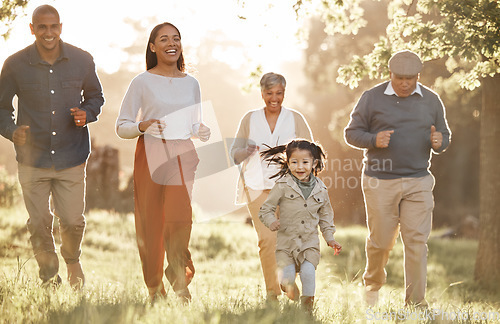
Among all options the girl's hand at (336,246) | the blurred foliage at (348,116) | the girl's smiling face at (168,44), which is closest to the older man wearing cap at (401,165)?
the girl's hand at (336,246)

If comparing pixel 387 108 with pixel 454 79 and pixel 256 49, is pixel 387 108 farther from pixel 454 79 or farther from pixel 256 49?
pixel 454 79

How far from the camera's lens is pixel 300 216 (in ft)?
18.5

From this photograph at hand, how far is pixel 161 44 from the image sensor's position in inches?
233

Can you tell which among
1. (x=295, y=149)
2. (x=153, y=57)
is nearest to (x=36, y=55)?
(x=153, y=57)

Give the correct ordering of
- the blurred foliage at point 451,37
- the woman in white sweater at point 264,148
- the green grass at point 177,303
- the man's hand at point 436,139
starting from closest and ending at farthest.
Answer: the green grass at point 177,303 → the man's hand at point 436,139 → the woman in white sweater at point 264,148 → the blurred foliage at point 451,37

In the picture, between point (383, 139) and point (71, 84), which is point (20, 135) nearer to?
point (71, 84)

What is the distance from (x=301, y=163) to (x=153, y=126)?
1.30 metres

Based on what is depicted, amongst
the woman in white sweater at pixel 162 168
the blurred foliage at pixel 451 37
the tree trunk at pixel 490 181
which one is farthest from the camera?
the tree trunk at pixel 490 181

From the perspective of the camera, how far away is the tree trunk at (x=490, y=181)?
10008 millimetres

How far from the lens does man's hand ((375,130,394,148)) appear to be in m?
6.41

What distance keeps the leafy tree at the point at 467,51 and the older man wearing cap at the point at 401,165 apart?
1.06m

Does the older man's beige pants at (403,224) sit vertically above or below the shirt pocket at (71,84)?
below

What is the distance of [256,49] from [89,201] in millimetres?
11288

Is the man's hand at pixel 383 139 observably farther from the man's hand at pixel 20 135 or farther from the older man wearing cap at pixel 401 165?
the man's hand at pixel 20 135
